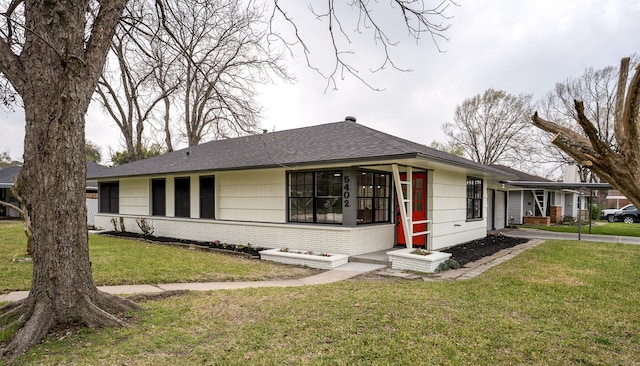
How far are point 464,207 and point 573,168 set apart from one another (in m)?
12.7

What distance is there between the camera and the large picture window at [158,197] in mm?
15211

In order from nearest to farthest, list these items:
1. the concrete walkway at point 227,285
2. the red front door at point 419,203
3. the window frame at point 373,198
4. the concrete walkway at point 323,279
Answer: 1. the concrete walkway at point 227,285
2. the concrete walkway at point 323,279
3. the window frame at point 373,198
4. the red front door at point 419,203

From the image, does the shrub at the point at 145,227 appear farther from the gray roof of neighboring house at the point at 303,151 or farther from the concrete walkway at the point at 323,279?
the concrete walkway at the point at 323,279

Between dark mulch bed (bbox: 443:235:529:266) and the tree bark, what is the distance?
7.81m

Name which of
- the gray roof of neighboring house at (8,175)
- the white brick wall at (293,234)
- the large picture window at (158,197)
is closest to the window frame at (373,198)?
the white brick wall at (293,234)

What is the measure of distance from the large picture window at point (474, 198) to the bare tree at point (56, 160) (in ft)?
38.4

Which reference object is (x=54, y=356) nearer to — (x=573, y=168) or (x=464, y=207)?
(x=464, y=207)

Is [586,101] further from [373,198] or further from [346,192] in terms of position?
[346,192]

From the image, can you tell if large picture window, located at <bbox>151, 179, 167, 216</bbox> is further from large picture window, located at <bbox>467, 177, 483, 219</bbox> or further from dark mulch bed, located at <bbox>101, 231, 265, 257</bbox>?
large picture window, located at <bbox>467, 177, 483, 219</bbox>

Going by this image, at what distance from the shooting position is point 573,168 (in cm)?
2091

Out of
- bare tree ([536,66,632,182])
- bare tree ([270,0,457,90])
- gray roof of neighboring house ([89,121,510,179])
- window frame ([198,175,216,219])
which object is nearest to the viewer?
bare tree ([270,0,457,90])

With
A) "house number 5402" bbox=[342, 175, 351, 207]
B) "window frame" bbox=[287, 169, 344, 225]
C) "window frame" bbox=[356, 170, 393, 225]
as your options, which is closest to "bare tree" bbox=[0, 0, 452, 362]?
"house number 5402" bbox=[342, 175, 351, 207]

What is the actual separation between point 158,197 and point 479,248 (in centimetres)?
1243

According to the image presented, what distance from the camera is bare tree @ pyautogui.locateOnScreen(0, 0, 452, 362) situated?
404 centimetres
